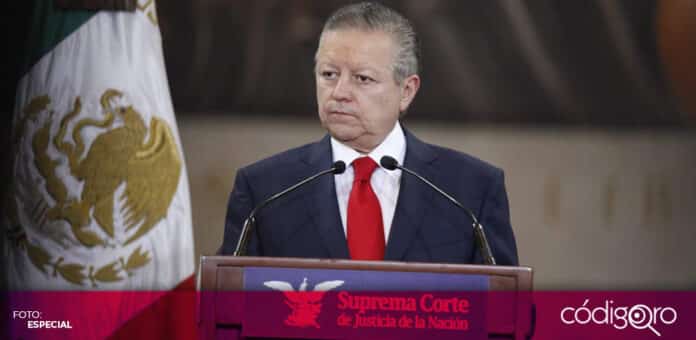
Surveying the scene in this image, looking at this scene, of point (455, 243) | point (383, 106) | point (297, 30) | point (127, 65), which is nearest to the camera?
point (455, 243)

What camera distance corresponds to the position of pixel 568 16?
3.69 meters

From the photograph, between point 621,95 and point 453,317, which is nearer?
point 453,317

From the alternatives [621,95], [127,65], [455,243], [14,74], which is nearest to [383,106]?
[455,243]

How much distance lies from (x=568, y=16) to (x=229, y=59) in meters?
1.40

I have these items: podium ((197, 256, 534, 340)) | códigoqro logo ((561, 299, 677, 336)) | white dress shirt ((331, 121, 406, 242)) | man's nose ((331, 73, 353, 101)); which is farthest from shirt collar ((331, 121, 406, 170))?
códigoqro logo ((561, 299, 677, 336))

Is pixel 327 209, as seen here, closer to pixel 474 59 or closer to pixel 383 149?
pixel 383 149

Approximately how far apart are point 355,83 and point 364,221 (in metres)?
0.41

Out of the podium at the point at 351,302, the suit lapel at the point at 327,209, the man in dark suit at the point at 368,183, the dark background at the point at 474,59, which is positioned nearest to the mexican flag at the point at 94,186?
the dark background at the point at 474,59

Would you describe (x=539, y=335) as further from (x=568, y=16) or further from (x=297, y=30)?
(x=297, y=30)

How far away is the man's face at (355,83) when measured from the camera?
264 centimetres

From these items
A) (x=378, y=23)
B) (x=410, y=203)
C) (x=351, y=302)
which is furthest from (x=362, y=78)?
(x=351, y=302)

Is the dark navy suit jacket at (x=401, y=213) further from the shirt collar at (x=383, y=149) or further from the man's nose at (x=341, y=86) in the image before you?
the man's nose at (x=341, y=86)

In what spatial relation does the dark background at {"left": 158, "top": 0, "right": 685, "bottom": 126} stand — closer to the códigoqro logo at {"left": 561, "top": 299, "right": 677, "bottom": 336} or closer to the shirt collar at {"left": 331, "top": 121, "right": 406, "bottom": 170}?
the códigoqro logo at {"left": 561, "top": 299, "right": 677, "bottom": 336}

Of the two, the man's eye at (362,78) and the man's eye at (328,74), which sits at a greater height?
the man's eye at (328,74)
